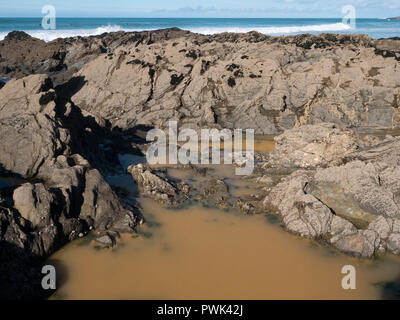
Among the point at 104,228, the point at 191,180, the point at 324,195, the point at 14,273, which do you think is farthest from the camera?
the point at 191,180

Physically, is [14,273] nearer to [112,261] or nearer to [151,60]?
[112,261]

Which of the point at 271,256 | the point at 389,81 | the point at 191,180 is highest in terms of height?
the point at 389,81

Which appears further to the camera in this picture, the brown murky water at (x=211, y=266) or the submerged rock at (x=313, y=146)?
the submerged rock at (x=313, y=146)

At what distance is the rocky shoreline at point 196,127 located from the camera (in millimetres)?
11875

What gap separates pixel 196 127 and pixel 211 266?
1586 centimetres

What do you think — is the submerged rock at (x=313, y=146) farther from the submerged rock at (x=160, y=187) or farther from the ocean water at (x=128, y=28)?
the ocean water at (x=128, y=28)

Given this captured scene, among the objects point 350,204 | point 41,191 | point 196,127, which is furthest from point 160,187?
point 196,127

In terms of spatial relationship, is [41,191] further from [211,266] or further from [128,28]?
[128,28]

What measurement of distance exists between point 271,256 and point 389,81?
2186cm

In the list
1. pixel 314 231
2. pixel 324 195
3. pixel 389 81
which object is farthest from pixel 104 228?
pixel 389 81

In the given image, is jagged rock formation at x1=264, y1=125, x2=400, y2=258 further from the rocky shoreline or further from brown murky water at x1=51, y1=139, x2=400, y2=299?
brown murky water at x1=51, y1=139, x2=400, y2=299

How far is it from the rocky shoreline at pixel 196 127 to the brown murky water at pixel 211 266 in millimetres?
706

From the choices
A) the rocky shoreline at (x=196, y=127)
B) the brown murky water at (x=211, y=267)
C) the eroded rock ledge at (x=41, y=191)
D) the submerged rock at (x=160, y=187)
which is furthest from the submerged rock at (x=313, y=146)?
the eroded rock ledge at (x=41, y=191)

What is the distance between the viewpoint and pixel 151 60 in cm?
3159
